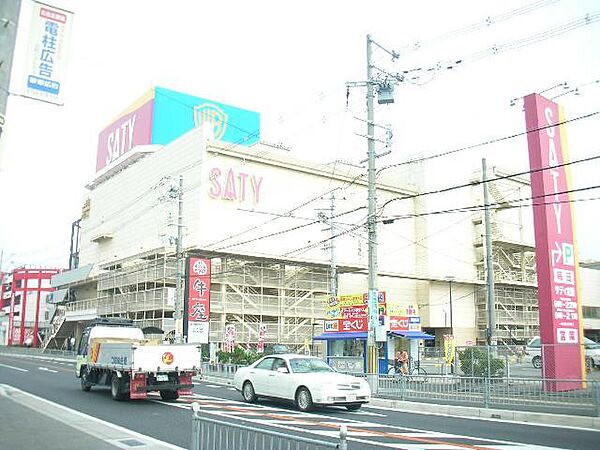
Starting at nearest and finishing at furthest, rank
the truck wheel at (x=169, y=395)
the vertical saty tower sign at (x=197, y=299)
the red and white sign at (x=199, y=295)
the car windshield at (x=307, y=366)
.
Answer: the car windshield at (x=307, y=366) < the truck wheel at (x=169, y=395) < the vertical saty tower sign at (x=197, y=299) < the red and white sign at (x=199, y=295)

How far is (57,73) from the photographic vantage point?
8672 millimetres

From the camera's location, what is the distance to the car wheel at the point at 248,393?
18266mm

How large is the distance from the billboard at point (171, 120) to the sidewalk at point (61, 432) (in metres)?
50.2

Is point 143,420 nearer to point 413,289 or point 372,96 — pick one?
point 372,96

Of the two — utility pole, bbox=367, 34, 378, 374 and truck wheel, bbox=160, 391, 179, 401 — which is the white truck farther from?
utility pole, bbox=367, 34, 378, 374

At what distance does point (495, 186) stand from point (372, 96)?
155 feet

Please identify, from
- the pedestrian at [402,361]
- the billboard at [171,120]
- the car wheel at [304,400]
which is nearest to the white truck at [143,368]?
the car wheel at [304,400]

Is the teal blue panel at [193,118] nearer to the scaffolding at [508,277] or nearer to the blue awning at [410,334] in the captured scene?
the scaffolding at [508,277]

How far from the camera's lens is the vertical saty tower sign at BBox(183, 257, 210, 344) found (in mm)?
33812

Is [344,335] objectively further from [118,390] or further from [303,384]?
[118,390]

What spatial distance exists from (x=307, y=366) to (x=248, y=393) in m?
2.54

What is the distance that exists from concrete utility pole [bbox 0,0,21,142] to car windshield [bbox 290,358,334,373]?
11323mm

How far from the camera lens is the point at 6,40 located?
24.3 ft

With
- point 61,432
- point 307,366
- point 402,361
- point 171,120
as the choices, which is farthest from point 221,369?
point 171,120
